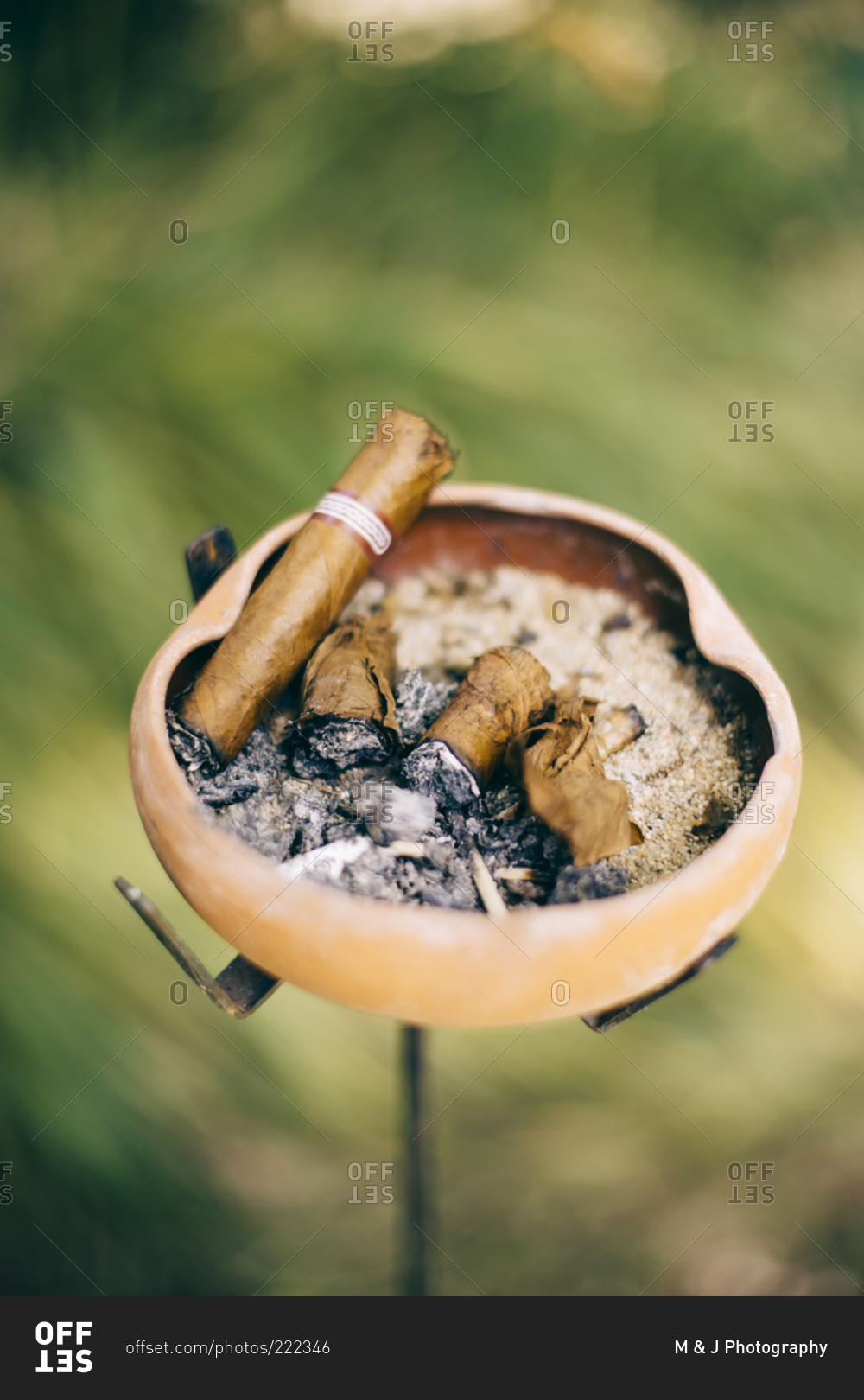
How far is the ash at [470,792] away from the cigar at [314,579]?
1.5 inches

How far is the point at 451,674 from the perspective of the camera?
35.3 inches

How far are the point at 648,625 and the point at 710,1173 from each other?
117cm

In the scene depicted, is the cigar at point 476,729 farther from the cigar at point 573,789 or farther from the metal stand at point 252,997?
the metal stand at point 252,997

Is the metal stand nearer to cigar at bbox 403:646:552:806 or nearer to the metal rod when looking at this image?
the metal rod

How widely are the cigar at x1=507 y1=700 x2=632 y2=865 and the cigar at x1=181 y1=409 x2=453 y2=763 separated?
25 centimetres

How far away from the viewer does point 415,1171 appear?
1078 mm

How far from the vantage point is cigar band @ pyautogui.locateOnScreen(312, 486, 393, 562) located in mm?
848

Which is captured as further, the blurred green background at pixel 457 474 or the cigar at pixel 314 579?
the blurred green background at pixel 457 474

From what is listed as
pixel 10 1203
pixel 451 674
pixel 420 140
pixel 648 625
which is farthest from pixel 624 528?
pixel 10 1203

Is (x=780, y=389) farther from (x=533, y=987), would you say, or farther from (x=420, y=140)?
(x=533, y=987)

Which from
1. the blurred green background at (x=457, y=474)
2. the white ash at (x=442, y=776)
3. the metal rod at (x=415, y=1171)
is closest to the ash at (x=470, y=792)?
the white ash at (x=442, y=776)

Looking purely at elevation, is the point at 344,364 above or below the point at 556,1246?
above

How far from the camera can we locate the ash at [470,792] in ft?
2.19

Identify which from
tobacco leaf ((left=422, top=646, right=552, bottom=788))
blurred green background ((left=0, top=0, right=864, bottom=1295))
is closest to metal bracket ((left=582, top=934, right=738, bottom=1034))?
tobacco leaf ((left=422, top=646, right=552, bottom=788))
